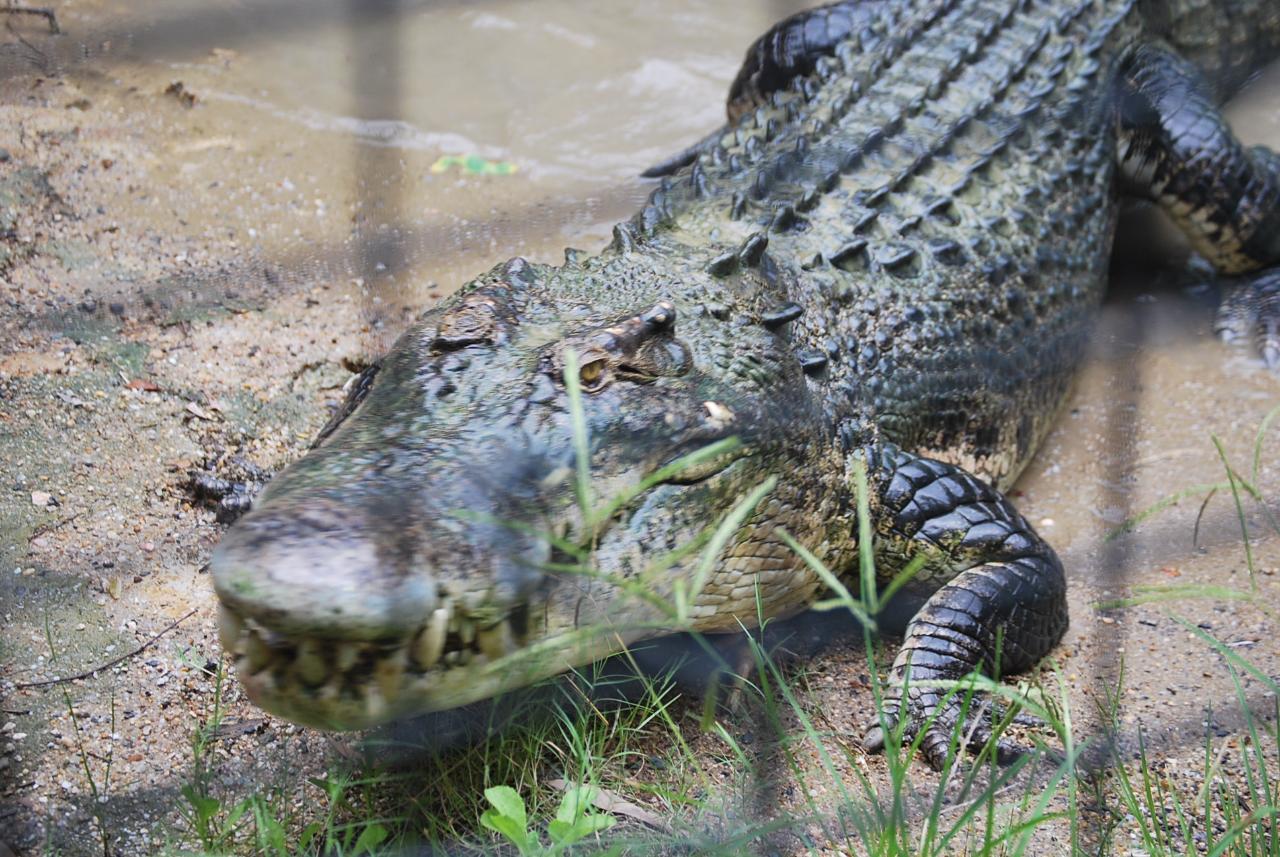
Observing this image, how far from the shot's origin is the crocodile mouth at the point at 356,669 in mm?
1648

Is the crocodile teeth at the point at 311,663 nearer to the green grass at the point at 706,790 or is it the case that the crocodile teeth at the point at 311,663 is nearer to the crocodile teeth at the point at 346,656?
the crocodile teeth at the point at 346,656

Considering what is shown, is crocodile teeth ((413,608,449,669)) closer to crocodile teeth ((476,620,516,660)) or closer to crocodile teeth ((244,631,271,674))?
crocodile teeth ((476,620,516,660))

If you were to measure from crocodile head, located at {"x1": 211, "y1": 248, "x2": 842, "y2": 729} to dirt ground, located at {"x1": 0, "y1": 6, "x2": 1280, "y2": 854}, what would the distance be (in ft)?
1.42

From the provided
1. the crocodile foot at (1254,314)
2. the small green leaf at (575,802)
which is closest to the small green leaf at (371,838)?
the small green leaf at (575,802)

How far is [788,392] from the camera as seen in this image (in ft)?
8.36

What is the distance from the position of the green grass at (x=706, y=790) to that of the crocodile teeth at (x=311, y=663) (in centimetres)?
33

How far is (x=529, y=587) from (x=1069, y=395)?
7.88ft

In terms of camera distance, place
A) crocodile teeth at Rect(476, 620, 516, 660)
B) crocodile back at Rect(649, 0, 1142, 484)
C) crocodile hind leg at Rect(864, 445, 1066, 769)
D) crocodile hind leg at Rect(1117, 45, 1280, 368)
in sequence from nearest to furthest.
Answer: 1. crocodile teeth at Rect(476, 620, 516, 660)
2. crocodile hind leg at Rect(864, 445, 1066, 769)
3. crocodile back at Rect(649, 0, 1142, 484)
4. crocodile hind leg at Rect(1117, 45, 1280, 368)

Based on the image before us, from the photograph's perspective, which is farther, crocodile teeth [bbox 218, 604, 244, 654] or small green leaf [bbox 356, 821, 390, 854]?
small green leaf [bbox 356, 821, 390, 854]

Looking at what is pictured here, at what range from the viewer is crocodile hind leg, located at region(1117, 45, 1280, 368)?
3945 mm

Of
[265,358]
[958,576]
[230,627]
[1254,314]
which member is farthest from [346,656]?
[1254,314]

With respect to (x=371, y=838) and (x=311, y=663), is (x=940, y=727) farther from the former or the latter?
(x=311, y=663)

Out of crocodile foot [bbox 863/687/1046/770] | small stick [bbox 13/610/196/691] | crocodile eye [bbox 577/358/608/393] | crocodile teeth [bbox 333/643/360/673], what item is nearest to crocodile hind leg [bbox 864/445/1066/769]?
crocodile foot [bbox 863/687/1046/770]

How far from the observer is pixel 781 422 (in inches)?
97.7
